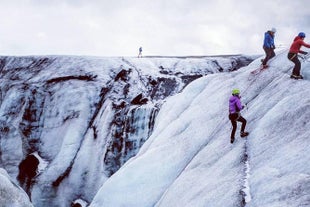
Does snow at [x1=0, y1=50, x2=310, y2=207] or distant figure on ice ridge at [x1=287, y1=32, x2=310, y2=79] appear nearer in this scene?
snow at [x1=0, y1=50, x2=310, y2=207]

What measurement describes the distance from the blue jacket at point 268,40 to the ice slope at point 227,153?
0.70 meters

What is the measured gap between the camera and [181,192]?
1345cm

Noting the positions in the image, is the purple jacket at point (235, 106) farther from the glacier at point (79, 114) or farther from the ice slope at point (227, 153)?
the glacier at point (79, 114)

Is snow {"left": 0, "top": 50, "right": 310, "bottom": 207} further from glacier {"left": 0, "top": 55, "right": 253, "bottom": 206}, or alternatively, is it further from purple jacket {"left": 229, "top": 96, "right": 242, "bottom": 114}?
purple jacket {"left": 229, "top": 96, "right": 242, "bottom": 114}

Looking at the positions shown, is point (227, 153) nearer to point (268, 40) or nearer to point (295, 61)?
point (295, 61)

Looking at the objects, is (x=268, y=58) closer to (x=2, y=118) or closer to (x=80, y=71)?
(x=80, y=71)

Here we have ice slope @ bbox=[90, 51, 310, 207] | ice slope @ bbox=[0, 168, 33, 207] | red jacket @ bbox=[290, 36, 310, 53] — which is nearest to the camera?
ice slope @ bbox=[90, 51, 310, 207]

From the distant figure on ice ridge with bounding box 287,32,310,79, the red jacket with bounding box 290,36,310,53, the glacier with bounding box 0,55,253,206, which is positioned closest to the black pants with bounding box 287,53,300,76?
the distant figure on ice ridge with bounding box 287,32,310,79

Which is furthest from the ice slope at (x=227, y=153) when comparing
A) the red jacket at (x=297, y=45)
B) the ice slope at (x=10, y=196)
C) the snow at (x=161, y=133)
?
the ice slope at (x=10, y=196)

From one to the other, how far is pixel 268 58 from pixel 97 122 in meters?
16.8

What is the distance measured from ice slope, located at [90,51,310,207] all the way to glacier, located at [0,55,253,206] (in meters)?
8.44

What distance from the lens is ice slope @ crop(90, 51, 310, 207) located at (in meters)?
9.86

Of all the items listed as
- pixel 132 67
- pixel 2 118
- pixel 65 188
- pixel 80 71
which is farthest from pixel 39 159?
pixel 132 67

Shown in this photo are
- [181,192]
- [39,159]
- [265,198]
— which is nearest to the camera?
[265,198]
